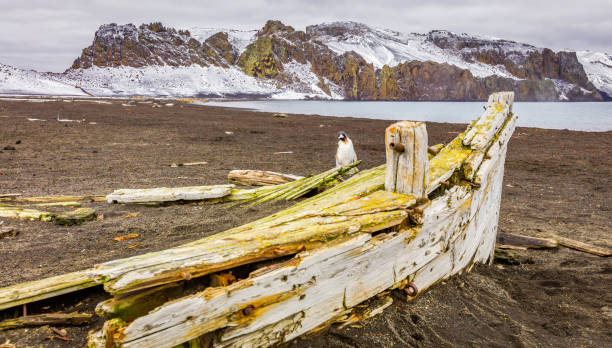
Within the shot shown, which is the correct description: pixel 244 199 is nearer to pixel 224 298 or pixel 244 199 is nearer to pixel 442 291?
pixel 442 291

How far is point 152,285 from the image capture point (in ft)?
6.45

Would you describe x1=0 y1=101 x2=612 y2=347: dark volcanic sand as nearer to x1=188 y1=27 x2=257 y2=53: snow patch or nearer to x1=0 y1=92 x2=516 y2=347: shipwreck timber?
x1=0 y1=92 x2=516 y2=347: shipwreck timber

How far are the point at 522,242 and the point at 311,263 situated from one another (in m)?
4.10

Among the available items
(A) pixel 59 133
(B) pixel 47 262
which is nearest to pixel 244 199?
(B) pixel 47 262

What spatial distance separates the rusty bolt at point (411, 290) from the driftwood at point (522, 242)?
2.71 m

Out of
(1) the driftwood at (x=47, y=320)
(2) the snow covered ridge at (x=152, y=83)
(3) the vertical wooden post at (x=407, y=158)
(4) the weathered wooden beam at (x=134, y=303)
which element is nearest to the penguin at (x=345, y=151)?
(3) the vertical wooden post at (x=407, y=158)

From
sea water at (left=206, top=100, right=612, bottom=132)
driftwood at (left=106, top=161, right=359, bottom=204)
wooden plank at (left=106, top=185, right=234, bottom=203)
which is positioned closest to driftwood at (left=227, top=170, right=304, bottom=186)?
driftwood at (left=106, top=161, right=359, bottom=204)

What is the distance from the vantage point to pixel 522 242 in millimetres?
5160

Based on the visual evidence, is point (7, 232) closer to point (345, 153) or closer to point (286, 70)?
point (345, 153)

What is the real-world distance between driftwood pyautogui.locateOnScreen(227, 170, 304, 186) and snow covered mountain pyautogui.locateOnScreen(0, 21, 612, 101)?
109871 mm

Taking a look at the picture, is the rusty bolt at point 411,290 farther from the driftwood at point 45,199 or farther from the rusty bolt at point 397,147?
the driftwood at point 45,199

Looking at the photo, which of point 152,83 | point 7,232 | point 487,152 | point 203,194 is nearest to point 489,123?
point 487,152

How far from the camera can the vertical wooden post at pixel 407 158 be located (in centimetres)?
282

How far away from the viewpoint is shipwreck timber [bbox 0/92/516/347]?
1932 millimetres
